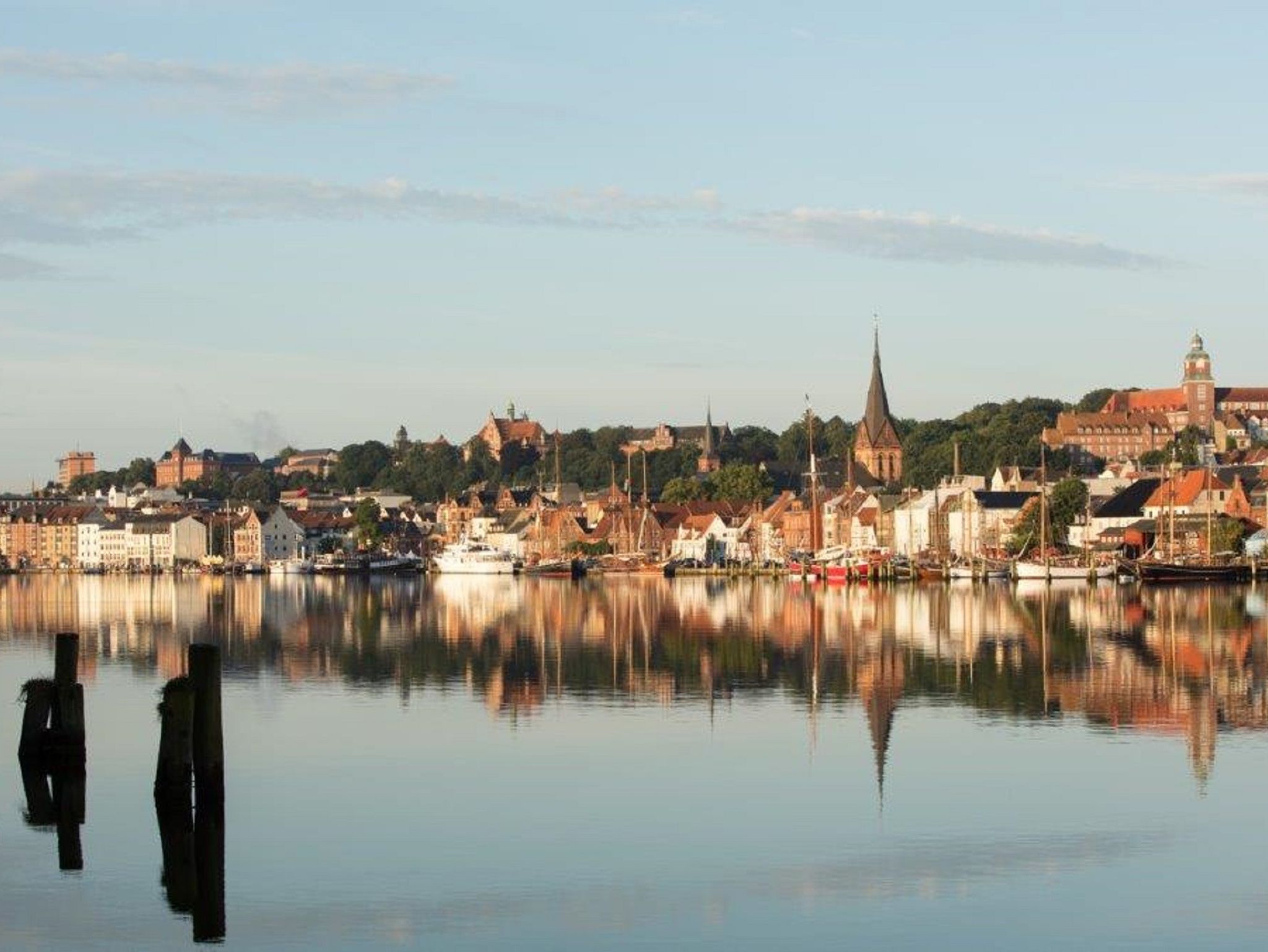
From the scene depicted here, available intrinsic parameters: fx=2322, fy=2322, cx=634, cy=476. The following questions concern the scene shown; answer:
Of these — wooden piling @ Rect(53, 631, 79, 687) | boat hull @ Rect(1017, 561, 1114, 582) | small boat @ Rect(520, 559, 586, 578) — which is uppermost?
wooden piling @ Rect(53, 631, 79, 687)

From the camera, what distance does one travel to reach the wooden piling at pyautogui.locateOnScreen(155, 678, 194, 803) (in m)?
27.9

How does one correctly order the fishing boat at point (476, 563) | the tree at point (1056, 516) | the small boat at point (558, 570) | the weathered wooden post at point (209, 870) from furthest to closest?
the fishing boat at point (476, 563)
the small boat at point (558, 570)
the tree at point (1056, 516)
the weathered wooden post at point (209, 870)

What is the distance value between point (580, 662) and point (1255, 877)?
104 feet

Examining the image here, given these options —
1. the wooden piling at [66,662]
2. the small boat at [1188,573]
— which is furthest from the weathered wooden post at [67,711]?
the small boat at [1188,573]

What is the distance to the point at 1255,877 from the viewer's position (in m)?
24.9

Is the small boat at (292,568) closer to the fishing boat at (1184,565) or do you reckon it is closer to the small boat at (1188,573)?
the fishing boat at (1184,565)

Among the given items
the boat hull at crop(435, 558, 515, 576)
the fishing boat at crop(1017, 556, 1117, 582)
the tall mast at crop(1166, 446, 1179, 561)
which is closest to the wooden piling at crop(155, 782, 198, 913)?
the fishing boat at crop(1017, 556, 1117, 582)

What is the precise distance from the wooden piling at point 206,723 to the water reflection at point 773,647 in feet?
31.4

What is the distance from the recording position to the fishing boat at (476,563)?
540 feet

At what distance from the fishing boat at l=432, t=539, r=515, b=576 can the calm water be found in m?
103

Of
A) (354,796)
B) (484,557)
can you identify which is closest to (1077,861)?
(354,796)

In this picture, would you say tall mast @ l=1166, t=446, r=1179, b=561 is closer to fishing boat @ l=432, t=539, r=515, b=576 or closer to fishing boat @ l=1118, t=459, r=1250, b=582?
fishing boat @ l=1118, t=459, r=1250, b=582

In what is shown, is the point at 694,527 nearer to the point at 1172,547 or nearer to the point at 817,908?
the point at 1172,547

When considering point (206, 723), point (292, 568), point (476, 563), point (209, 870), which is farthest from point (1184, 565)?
point (209, 870)
